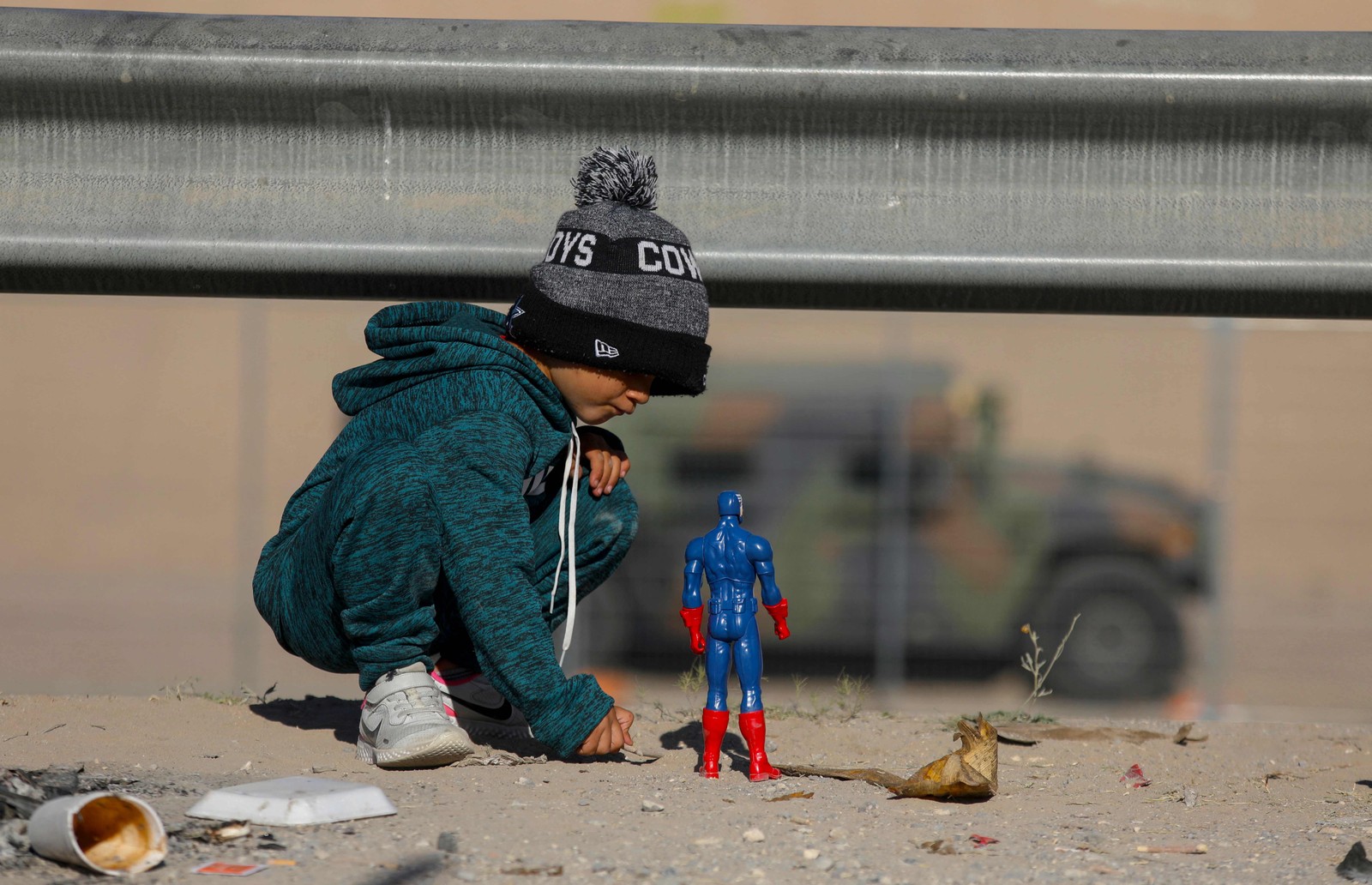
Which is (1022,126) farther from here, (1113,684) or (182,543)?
(182,543)

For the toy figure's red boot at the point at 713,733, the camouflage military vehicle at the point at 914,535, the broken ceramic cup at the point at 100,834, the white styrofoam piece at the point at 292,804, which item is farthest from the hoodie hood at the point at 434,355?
the camouflage military vehicle at the point at 914,535

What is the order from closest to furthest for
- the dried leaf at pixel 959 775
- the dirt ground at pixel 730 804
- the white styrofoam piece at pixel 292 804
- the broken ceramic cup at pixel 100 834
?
the broken ceramic cup at pixel 100 834 < the dirt ground at pixel 730 804 < the white styrofoam piece at pixel 292 804 < the dried leaf at pixel 959 775

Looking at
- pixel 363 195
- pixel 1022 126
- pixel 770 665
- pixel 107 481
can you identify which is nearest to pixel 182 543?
pixel 107 481

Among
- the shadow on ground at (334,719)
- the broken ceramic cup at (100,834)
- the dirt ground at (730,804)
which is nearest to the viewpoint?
the broken ceramic cup at (100,834)

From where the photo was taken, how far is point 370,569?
2.65 m

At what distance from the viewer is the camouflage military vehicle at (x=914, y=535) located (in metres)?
7.19

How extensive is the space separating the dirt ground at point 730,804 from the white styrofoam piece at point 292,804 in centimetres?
3

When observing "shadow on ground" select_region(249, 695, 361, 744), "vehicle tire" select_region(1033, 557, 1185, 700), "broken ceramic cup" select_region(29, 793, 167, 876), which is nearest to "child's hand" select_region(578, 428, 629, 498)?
"shadow on ground" select_region(249, 695, 361, 744)

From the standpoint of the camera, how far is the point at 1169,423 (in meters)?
8.91

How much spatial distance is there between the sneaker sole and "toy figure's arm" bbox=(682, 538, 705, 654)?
1.66 ft

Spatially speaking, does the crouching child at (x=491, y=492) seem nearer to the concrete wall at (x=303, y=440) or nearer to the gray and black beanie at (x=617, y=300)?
the gray and black beanie at (x=617, y=300)

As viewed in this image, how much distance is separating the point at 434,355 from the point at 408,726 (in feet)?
2.60

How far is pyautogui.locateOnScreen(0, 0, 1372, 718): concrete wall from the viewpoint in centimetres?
792

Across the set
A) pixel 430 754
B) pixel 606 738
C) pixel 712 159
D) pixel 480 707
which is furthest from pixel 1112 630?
pixel 430 754
